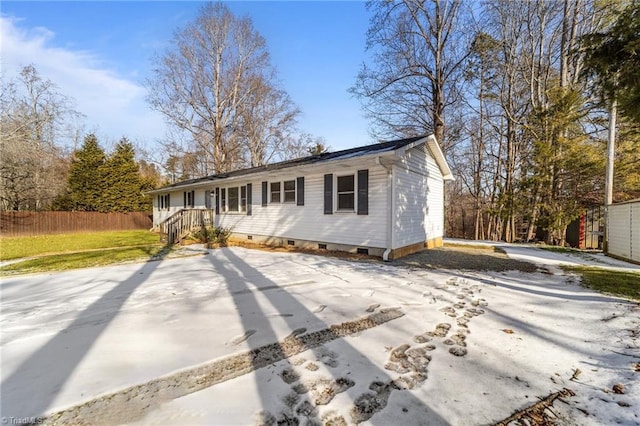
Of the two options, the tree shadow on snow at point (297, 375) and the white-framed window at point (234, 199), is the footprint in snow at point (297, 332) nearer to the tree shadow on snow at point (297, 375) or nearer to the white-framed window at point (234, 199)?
the tree shadow on snow at point (297, 375)

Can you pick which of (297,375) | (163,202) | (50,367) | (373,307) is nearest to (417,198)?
(373,307)

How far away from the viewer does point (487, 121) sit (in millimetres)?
17703

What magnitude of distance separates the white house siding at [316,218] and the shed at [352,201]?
3cm

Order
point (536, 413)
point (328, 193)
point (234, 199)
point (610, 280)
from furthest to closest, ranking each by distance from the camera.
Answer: point (234, 199), point (328, 193), point (610, 280), point (536, 413)

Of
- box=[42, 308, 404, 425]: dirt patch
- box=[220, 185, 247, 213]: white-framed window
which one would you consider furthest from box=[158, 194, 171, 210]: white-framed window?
box=[42, 308, 404, 425]: dirt patch

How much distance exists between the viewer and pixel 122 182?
856 inches

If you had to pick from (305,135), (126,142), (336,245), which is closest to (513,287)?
(336,245)

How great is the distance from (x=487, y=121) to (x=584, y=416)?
1977 cm

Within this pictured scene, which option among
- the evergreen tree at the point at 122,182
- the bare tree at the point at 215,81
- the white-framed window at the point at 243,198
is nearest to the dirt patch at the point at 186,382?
the white-framed window at the point at 243,198

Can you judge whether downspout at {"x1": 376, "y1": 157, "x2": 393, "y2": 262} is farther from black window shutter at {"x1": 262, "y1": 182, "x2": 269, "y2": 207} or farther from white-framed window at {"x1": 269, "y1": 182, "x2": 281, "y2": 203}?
black window shutter at {"x1": 262, "y1": 182, "x2": 269, "y2": 207}

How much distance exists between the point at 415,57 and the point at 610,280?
1338 centimetres

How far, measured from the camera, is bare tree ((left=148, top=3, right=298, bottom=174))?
18375 mm

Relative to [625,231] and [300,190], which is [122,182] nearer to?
[300,190]

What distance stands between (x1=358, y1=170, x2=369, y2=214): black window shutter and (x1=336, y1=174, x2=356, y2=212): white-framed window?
0.22 metres
